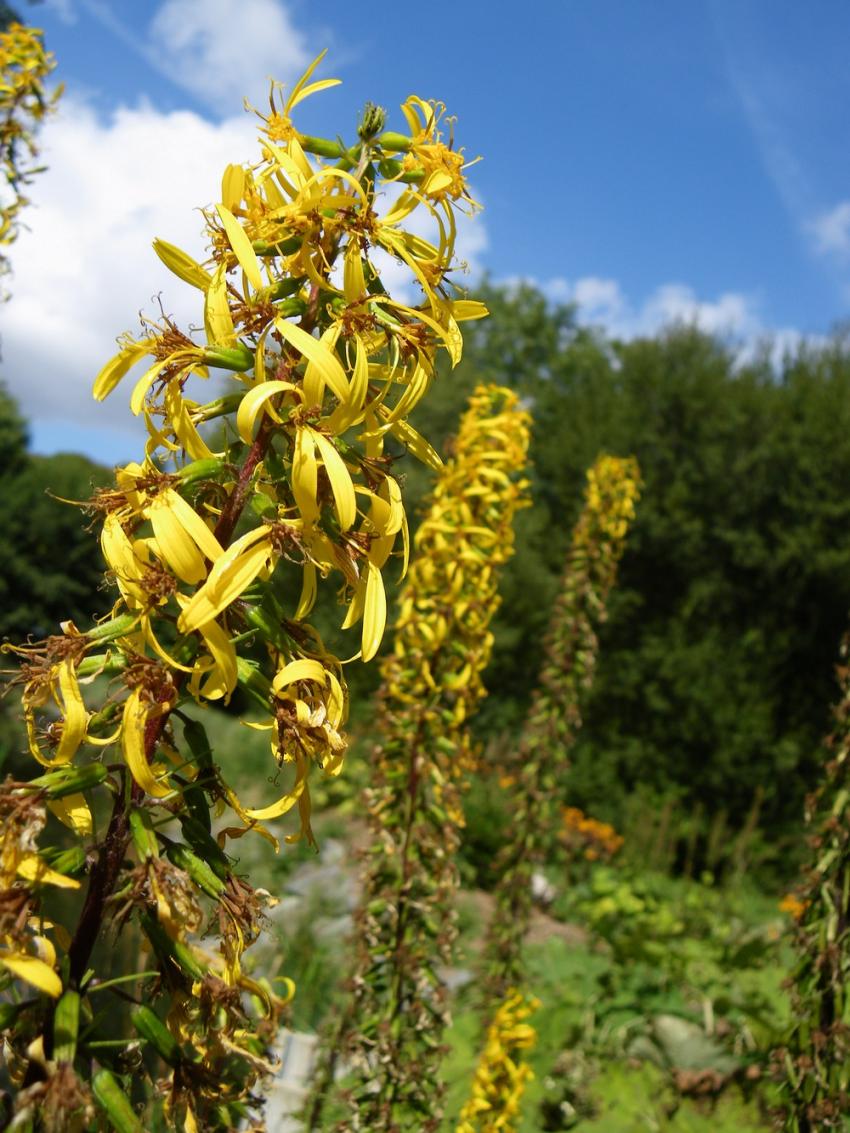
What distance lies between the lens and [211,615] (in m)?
1.07

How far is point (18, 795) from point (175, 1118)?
1.57ft

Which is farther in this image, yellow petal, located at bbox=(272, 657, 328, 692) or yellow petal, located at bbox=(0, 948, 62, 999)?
yellow petal, located at bbox=(272, 657, 328, 692)

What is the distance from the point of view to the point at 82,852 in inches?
43.8

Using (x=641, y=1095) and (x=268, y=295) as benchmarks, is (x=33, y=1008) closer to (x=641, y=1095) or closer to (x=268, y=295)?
(x=268, y=295)

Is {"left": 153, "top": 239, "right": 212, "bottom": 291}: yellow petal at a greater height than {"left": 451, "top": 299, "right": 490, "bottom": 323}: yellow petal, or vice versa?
{"left": 451, "top": 299, "right": 490, "bottom": 323}: yellow petal

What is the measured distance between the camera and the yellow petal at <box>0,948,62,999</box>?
39.2 inches

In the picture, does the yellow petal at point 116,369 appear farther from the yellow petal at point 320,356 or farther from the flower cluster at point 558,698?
the flower cluster at point 558,698

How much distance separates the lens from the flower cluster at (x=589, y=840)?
33.9 feet

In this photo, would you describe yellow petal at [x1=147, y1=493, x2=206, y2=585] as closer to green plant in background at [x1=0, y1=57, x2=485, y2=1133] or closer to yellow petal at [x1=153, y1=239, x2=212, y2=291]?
green plant in background at [x1=0, y1=57, x2=485, y2=1133]

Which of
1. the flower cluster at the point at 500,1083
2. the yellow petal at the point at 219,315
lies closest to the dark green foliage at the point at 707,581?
the flower cluster at the point at 500,1083

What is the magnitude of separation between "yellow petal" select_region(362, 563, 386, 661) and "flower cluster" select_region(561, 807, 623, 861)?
948cm

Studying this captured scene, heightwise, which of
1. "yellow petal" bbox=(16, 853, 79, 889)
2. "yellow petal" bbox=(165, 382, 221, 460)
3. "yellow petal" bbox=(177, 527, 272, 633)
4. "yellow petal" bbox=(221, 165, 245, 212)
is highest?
"yellow petal" bbox=(221, 165, 245, 212)

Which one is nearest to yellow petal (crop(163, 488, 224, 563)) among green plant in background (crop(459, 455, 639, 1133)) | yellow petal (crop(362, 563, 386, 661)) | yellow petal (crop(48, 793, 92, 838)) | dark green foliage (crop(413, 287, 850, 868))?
yellow petal (crop(362, 563, 386, 661))

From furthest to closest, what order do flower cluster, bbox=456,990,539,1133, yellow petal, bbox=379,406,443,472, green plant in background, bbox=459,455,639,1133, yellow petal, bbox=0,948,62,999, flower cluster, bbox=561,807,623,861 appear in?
flower cluster, bbox=561,807,623,861 → green plant in background, bbox=459,455,639,1133 → flower cluster, bbox=456,990,539,1133 → yellow petal, bbox=379,406,443,472 → yellow petal, bbox=0,948,62,999
